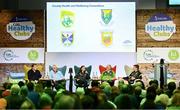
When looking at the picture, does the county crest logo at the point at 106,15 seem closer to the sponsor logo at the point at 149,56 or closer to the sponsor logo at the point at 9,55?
the sponsor logo at the point at 149,56

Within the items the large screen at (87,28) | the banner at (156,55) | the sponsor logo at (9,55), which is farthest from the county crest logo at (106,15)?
the sponsor logo at (9,55)

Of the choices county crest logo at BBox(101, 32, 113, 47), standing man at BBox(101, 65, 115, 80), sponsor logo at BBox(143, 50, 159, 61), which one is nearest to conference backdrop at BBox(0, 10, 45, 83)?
county crest logo at BBox(101, 32, 113, 47)

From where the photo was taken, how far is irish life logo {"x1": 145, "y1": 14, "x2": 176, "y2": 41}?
14.9 m

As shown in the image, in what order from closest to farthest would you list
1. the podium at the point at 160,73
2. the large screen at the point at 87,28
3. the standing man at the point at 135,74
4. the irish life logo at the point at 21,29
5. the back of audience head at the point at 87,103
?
1. the back of audience head at the point at 87,103
2. the podium at the point at 160,73
3. the standing man at the point at 135,74
4. the large screen at the point at 87,28
5. the irish life logo at the point at 21,29

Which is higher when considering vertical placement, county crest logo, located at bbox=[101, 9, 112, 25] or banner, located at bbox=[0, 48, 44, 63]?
county crest logo, located at bbox=[101, 9, 112, 25]

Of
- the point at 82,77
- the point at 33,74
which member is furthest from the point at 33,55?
the point at 82,77

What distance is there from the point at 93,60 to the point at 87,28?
3.36 ft

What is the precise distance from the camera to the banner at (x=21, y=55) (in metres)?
15.1

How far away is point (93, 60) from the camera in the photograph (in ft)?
48.7

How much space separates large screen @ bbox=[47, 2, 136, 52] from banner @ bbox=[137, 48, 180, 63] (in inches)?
13.0

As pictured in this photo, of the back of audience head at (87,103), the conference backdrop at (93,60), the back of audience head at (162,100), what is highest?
the conference backdrop at (93,60)

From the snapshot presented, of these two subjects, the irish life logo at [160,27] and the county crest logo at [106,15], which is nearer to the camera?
the county crest logo at [106,15]

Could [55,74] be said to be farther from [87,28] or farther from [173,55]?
[173,55]

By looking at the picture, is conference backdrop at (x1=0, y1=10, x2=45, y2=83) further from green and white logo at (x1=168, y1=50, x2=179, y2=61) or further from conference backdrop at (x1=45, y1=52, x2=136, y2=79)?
green and white logo at (x1=168, y1=50, x2=179, y2=61)
